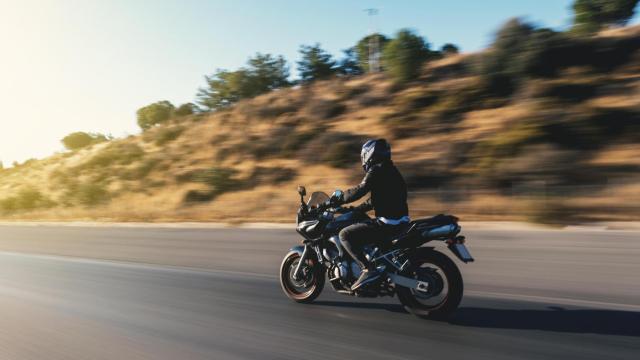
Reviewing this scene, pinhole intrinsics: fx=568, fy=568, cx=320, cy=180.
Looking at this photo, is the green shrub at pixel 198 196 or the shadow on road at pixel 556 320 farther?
the green shrub at pixel 198 196

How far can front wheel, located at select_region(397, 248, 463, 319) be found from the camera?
5.80 m

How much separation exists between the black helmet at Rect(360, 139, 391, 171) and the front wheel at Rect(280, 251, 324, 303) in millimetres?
1624

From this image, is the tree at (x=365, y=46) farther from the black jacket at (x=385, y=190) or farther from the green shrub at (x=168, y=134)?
the black jacket at (x=385, y=190)

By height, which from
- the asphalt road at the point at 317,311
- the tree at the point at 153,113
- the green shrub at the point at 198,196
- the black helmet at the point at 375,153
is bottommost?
the asphalt road at the point at 317,311

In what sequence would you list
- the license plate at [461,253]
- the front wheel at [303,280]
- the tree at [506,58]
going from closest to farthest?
the license plate at [461,253] → the front wheel at [303,280] → the tree at [506,58]

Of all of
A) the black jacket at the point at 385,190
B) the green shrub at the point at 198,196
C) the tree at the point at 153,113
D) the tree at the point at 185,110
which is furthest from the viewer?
the tree at the point at 153,113

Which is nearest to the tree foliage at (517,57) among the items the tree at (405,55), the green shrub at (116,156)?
the tree at (405,55)

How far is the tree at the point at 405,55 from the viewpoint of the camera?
39.9 m

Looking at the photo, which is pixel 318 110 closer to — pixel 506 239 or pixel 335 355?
pixel 506 239

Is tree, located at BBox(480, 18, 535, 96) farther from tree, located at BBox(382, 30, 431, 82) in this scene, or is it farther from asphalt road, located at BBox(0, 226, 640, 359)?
asphalt road, located at BBox(0, 226, 640, 359)

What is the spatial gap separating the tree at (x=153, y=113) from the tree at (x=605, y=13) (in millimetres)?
55556

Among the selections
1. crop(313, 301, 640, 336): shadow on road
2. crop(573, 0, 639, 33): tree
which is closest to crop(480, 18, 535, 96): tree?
crop(573, 0, 639, 33): tree

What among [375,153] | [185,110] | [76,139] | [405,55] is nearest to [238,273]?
[375,153]

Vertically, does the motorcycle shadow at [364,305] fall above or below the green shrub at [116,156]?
below
